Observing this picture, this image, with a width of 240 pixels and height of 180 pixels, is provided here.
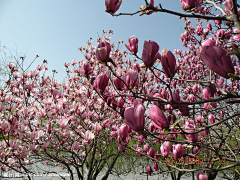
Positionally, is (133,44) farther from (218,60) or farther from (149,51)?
(218,60)

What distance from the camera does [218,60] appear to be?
510 mm

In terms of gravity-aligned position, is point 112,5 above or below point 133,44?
above

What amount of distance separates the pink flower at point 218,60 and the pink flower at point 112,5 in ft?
1.87

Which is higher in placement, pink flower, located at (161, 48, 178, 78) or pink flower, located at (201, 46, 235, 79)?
pink flower, located at (161, 48, 178, 78)

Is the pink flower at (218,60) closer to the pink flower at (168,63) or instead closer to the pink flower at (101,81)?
the pink flower at (168,63)

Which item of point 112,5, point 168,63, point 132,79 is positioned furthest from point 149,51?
point 112,5

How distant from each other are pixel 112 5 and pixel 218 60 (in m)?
0.64

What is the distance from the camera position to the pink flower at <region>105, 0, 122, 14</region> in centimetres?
83

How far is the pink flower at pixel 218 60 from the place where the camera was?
497 millimetres

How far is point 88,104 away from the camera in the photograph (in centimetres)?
249

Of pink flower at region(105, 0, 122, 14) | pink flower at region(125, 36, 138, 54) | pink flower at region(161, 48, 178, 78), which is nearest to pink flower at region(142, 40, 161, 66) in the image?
pink flower at region(161, 48, 178, 78)

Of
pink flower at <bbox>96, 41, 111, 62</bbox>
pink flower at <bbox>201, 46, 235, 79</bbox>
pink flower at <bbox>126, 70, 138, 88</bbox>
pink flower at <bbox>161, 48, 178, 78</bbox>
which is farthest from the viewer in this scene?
pink flower at <bbox>126, 70, 138, 88</bbox>

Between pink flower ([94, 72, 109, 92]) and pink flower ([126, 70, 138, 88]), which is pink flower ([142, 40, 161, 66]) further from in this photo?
pink flower ([94, 72, 109, 92])

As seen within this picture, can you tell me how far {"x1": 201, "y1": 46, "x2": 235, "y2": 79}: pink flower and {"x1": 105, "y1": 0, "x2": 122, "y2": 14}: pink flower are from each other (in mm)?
570
